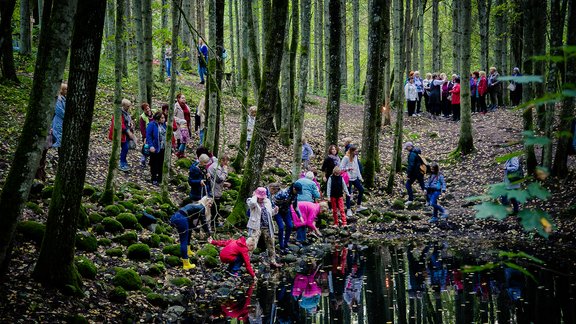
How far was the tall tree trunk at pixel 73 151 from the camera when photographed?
7.34 meters

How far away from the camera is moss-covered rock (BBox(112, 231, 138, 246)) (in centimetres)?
1062

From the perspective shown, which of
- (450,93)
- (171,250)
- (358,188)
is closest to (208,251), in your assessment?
(171,250)

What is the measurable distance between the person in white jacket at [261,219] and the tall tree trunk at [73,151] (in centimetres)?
431

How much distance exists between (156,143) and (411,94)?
1605cm

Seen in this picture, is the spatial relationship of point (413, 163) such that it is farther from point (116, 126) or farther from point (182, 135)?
point (116, 126)

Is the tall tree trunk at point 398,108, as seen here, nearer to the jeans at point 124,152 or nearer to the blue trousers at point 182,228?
the jeans at point 124,152

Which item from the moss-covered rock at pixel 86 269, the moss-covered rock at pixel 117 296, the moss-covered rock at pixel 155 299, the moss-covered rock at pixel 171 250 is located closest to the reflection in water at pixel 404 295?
the moss-covered rock at pixel 155 299

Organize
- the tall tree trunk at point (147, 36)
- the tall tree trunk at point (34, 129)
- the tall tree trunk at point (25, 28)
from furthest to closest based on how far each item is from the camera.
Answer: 1. the tall tree trunk at point (25, 28)
2. the tall tree trunk at point (147, 36)
3. the tall tree trunk at point (34, 129)

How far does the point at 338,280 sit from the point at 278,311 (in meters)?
2.13

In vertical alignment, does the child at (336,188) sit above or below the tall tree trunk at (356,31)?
below

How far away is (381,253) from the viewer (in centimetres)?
1299

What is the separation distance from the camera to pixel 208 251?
11.8 meters

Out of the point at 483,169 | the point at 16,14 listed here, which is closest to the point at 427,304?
the point at 483,169

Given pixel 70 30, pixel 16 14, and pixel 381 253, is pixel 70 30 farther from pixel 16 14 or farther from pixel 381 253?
pixel 16 14
